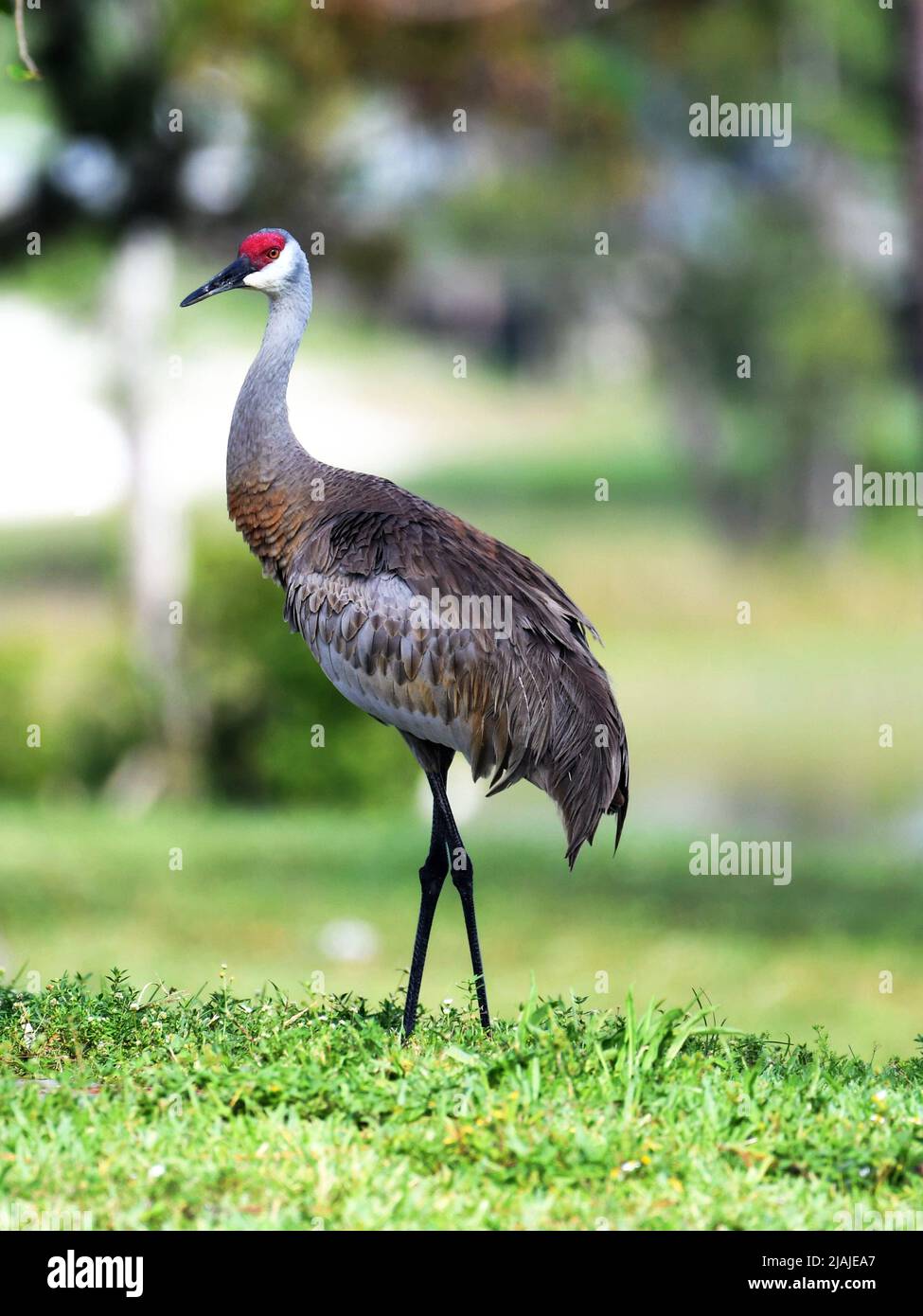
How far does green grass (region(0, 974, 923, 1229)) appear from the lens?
16.0ft

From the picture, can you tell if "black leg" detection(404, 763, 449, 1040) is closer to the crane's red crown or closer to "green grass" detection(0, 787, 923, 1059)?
the crane's red crown

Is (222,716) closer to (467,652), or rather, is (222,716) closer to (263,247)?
(263,247)

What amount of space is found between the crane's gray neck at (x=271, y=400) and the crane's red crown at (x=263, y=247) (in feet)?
0.42

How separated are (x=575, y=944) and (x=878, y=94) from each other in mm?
22226

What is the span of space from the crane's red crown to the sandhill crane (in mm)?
158

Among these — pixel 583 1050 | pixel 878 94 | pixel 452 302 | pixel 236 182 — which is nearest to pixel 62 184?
pixel 236 182

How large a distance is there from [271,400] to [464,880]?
1.85 m

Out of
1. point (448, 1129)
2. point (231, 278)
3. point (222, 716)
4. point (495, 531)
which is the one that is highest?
point (495, 531)

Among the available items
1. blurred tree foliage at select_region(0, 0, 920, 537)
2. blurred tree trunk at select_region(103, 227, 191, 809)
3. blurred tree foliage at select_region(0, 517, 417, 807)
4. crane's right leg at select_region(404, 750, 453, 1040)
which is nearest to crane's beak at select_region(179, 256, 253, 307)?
crane's right leg at select_region(404, 750, 453, 1040)

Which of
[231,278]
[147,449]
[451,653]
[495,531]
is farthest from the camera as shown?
[495,531]

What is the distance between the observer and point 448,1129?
5.15 m

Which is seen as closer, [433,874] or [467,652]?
[467,652]

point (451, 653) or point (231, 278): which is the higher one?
point (231, 278)

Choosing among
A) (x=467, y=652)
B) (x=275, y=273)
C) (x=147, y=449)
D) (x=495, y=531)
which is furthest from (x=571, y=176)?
(x=495, y=531)
